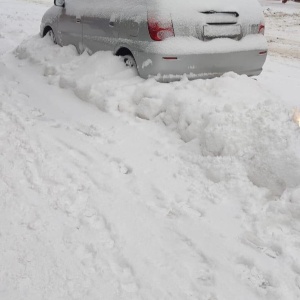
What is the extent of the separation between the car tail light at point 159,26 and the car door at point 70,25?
6.58 ft

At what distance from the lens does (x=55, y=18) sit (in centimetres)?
693

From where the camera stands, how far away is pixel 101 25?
18.1ft

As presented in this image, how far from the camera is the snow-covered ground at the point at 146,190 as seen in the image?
2.40m

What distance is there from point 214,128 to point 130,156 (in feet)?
3.19

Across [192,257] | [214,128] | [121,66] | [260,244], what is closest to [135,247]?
[192,257]

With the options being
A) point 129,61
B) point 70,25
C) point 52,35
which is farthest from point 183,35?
point 52,35

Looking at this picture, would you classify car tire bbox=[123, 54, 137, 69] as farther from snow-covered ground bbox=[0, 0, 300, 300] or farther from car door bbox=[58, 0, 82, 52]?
car door bbox=[58, 0, 82, 52]

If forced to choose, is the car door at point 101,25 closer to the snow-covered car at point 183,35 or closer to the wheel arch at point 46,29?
the snow-covered car at point 183,35

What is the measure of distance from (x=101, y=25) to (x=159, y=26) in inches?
53.9

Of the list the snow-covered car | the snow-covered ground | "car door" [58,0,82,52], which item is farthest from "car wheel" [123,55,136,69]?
"car door" [58,0,82,52]

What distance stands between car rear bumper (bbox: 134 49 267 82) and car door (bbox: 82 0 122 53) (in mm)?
730

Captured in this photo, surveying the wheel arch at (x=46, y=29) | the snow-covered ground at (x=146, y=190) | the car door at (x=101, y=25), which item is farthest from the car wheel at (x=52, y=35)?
the snow-covered ground at (x=146, y=190)

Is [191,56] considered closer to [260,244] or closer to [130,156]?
[130,156]

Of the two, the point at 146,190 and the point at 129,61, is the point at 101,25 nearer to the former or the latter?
the point at 129,61
